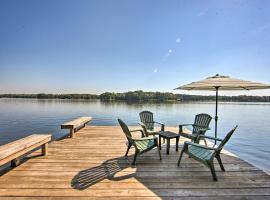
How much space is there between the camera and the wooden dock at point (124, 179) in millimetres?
2051

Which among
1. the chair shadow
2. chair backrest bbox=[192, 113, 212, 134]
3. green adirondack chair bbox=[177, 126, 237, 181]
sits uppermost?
chair backrest bbox=[192, 113, 212, 134]

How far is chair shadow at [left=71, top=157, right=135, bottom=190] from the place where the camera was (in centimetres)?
232

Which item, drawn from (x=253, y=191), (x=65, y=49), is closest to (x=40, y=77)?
(x=65, y=49)

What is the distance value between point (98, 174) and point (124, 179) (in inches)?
18.5

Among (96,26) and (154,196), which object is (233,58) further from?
(154,196)

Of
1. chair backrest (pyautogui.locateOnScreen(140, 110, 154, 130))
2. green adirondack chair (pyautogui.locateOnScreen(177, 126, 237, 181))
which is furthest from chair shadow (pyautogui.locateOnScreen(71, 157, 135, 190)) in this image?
chair backrest (pyautogui.locateOnScreen(140, 110, 154, 130))

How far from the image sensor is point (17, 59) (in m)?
12.5

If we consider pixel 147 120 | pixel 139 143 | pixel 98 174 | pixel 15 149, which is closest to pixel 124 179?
pixel 98 174

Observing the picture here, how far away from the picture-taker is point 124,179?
2.46 meters

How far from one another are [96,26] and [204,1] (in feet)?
16.9

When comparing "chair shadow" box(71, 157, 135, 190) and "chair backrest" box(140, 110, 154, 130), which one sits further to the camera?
"chair backrest" box(140, 110, 154, 130)

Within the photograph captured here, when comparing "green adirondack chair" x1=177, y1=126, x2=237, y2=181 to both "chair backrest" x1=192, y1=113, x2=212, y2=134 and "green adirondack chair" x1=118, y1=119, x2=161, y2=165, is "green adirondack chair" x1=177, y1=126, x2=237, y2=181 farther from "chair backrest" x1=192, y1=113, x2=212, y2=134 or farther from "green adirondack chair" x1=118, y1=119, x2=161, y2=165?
"chair backrest" x1=192, y1=113, x2=212, y2=134

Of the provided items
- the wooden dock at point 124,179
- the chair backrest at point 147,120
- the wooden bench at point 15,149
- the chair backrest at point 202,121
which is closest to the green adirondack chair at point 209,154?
the wooden dock at point 124,179

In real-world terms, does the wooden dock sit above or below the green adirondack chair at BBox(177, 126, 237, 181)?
below
